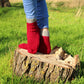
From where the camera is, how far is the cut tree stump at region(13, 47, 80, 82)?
2.12 metres

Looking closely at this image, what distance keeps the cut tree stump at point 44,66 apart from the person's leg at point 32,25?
0.44ft

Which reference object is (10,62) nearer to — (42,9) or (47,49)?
(47,49)

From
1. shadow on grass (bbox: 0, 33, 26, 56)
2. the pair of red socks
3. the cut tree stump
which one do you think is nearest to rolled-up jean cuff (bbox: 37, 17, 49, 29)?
the pair of red socks

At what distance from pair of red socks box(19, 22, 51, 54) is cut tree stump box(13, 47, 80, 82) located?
0.09m

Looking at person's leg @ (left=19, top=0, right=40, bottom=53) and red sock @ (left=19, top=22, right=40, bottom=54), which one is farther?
red sock @ (left=19, top=22, right=40, bottom=54)

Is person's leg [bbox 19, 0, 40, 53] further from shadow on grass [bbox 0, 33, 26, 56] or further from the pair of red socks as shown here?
shadow on grass [bbox 0, 33, 26, 56]

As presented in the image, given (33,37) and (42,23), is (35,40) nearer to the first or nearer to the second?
(33,37)

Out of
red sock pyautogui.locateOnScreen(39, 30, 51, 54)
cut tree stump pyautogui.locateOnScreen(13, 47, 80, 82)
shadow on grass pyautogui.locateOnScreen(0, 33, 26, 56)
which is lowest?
shadow on grass pyautogui.locateOnScreen(0, 33, 26, 56)

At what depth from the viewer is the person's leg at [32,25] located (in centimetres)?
207

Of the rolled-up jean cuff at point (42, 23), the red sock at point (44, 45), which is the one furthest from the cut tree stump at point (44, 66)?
the rolled-up jean cuff at point (42, 23)

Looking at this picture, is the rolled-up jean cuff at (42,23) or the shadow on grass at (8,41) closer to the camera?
the rolled-up jean cuff at (42,23)

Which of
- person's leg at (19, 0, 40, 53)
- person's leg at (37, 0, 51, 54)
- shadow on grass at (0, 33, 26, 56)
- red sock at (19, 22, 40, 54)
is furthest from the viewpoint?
shadow on grass at (0, 33, 26, 56)

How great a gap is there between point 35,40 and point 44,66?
0.40 m

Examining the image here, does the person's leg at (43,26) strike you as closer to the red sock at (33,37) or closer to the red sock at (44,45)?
the red sock at (44,45)
